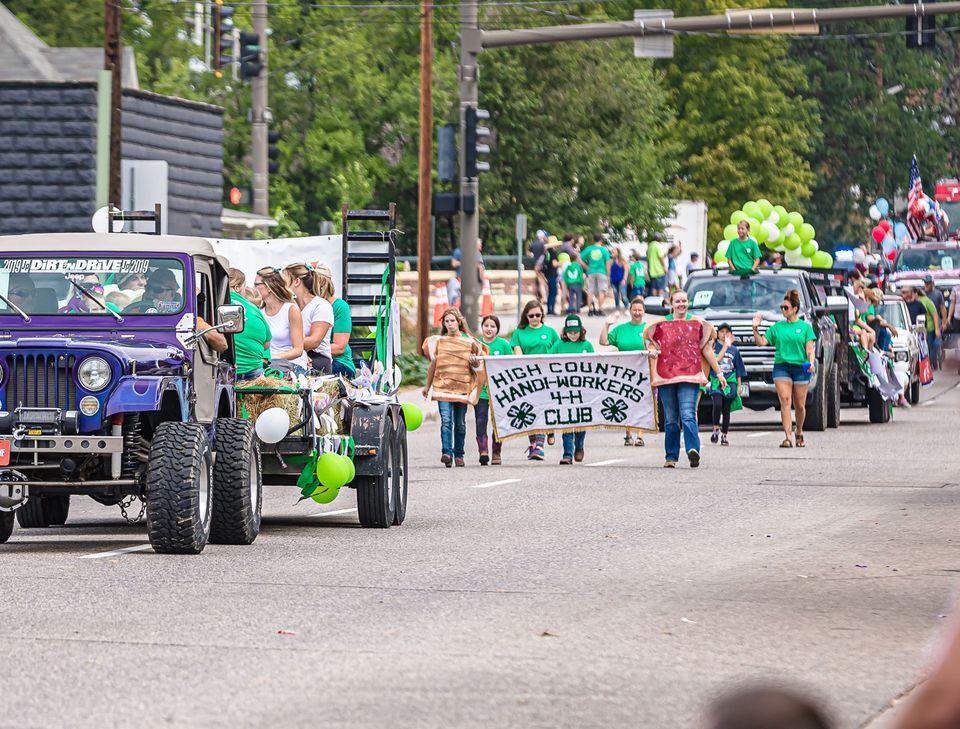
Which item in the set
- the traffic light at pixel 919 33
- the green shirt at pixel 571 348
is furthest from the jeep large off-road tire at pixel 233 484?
the traffic light at pixel 919 33

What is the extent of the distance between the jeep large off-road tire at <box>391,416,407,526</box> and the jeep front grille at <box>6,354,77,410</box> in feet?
10.8

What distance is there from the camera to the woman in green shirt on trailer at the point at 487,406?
21.7 m

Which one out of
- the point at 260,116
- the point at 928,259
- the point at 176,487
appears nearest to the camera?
the point at 176,487

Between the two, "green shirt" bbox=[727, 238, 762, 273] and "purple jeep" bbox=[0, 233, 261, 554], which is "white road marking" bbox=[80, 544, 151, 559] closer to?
"purple jeep" bbox=[0, 233, 261, 554]

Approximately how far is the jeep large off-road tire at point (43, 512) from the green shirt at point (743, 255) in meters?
14.2

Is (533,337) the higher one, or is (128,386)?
(533,337)

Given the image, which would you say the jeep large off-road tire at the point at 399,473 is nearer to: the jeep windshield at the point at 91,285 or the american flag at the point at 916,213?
the jeep windshield at the point at 91,285

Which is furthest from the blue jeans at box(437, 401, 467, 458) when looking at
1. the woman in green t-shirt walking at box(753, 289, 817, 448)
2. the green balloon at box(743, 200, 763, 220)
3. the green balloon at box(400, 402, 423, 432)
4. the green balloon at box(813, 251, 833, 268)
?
the green balloon at box(813, 251, 833, 268)

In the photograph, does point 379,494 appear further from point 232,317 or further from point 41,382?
point 41,382

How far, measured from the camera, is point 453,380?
21.4 meters

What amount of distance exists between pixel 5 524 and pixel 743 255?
16.2 metres

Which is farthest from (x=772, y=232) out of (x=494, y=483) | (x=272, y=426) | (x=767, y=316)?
(x=272, y=426)

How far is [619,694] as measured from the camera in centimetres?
736

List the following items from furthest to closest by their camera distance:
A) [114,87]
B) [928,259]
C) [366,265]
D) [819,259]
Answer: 1. [928,259]
2. [819,259]
3. [114,87]
4. [366,265]
